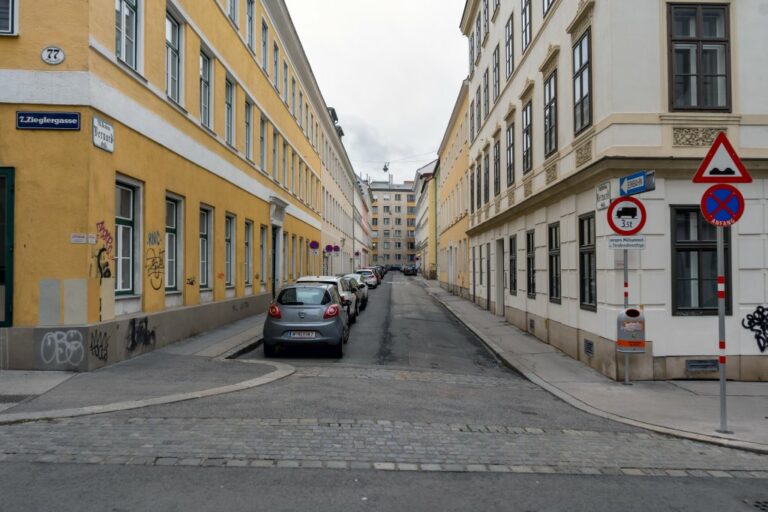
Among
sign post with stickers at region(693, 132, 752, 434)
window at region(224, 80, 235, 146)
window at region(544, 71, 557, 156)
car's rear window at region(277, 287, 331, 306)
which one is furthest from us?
window at region(224, 80, 235, 146)

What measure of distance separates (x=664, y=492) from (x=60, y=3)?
1053 centimetres

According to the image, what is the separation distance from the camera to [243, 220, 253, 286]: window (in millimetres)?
20766

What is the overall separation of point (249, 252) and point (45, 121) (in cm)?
1182

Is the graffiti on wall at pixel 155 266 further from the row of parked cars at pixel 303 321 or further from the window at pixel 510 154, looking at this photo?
the window at pixel 510 154

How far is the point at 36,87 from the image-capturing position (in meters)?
9.40

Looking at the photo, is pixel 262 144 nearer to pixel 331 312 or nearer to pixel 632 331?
pixel 331 312

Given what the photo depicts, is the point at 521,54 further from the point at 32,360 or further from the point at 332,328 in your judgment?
the point at 32,360

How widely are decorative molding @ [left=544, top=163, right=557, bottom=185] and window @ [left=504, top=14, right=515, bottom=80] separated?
5.90 meters

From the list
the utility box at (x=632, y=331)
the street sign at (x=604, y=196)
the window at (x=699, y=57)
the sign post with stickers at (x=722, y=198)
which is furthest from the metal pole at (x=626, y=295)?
the window at (x=699, y=57)

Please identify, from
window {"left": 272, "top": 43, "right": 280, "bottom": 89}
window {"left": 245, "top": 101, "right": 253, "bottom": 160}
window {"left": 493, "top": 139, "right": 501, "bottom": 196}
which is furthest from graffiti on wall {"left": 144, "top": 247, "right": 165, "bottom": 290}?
window {"left": 272, "top": 43, "right": 280, "bottom": 89}

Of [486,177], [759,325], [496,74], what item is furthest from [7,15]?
[486,177]

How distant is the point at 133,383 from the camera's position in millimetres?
8500

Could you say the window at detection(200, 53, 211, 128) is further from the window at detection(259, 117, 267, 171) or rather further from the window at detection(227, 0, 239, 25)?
the window at detection(259, 117, 267, 171)

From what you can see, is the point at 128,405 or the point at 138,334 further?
the point at 138,334
